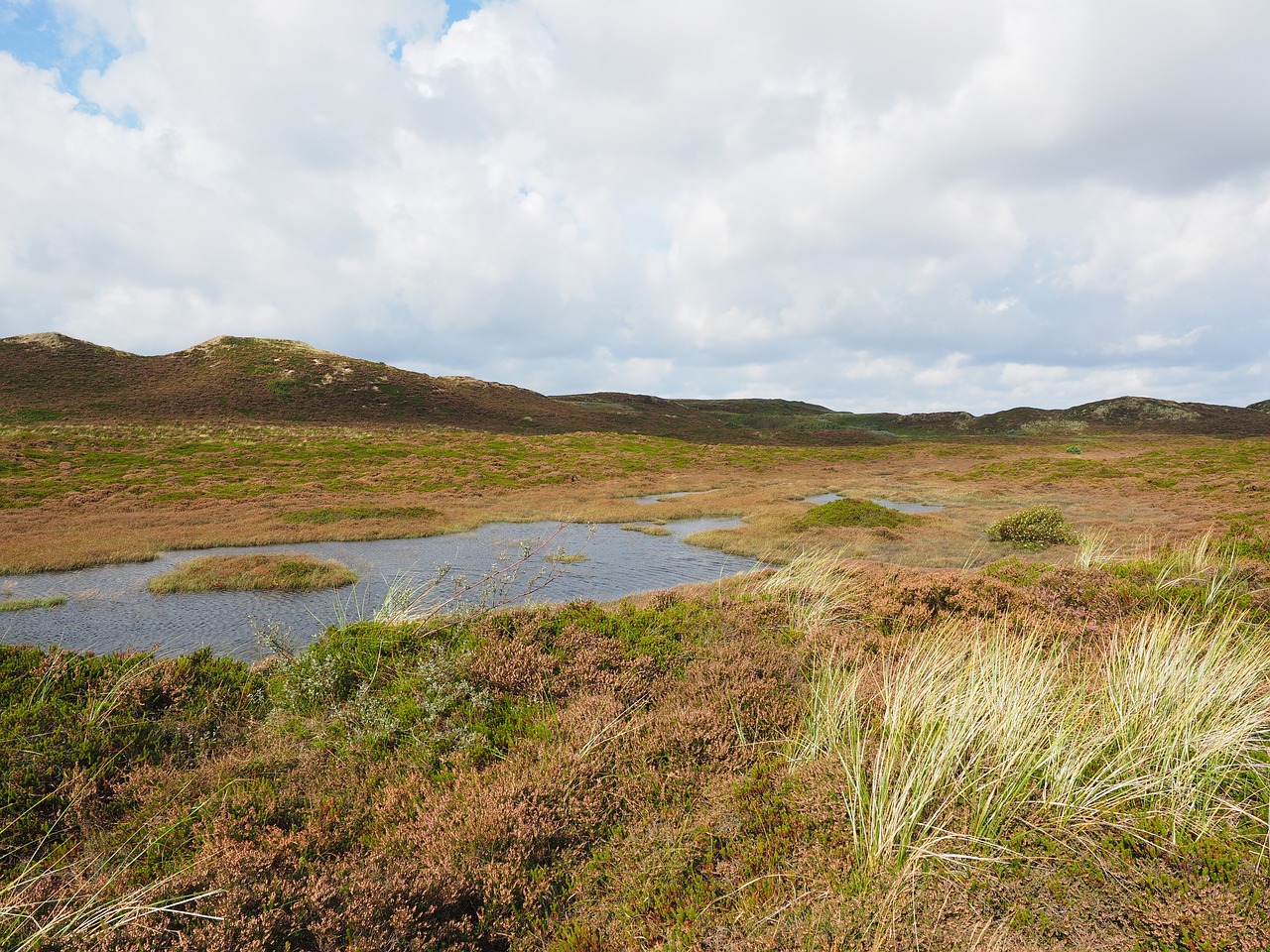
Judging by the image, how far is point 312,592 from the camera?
672 inches

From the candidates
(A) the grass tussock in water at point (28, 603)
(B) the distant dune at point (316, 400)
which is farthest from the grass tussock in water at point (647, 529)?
(B) the distant dune at point (316, 400)

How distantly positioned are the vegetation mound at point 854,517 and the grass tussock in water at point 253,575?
19355mm

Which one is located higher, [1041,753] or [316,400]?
[316,400]

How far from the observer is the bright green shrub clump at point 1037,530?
2230 cm

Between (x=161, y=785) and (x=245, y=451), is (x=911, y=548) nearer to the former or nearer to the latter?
(x=161, y=785)

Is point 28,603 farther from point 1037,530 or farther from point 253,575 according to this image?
point 1037,530

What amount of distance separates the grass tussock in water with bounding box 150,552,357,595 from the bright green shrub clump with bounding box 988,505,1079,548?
78.9 feet

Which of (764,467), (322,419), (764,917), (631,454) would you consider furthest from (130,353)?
(764,917)

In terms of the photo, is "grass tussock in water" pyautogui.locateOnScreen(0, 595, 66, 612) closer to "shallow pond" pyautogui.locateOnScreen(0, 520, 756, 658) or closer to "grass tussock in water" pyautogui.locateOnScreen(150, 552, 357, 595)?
"shallow pond" pyautogui.locateOnScreen(0, 520, 756, 658)

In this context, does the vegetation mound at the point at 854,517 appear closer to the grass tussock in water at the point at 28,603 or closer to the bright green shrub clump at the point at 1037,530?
the bright green shrub clump at the point at 1037,530

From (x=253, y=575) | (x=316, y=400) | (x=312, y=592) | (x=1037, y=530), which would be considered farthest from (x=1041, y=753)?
(x=316, y=400)

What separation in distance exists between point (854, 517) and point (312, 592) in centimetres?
2165

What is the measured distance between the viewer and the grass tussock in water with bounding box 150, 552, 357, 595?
17219mm

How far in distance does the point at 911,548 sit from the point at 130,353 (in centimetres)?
10481
